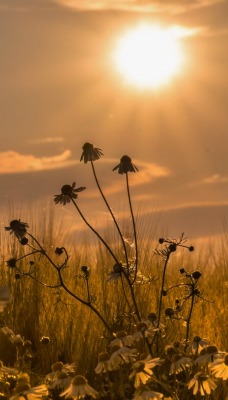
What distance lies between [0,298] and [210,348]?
1.18 m

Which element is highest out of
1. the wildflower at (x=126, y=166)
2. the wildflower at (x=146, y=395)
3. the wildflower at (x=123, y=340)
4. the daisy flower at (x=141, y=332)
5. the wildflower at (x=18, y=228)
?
the wildflower at (x=126, y=166)

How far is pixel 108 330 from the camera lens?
142 inches

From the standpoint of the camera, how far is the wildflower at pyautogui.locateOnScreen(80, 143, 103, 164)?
10.6ft

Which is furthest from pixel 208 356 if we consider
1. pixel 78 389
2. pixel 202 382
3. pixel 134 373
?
pixel 78 389

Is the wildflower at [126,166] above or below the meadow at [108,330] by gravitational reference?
above

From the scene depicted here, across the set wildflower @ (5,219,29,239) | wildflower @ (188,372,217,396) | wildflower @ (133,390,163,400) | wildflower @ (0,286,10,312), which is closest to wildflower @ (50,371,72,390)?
wildflower @ (133,390,163,400)

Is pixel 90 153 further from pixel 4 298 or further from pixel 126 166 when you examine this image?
pixel 4 298

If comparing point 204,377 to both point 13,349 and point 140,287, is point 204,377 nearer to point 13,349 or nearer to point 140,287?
point 13,349

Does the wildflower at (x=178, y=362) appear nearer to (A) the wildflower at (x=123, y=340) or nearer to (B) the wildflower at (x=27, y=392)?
(A) the wildflower at (x=123, y=340)

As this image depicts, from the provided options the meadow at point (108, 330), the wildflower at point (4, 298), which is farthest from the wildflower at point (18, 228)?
the wildflower at point (4, 298)

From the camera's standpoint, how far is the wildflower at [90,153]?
322 centimetres

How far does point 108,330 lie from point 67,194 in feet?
2.98

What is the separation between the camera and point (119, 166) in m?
3.26

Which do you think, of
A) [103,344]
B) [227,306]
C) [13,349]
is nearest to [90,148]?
[103,344]
